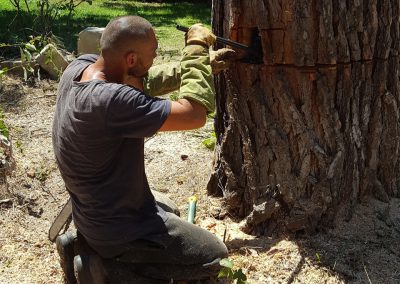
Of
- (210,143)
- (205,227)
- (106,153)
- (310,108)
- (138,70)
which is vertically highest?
(138,70)

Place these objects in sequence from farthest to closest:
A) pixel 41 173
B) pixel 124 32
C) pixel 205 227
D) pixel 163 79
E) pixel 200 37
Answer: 1. pixel 41 173
2. pixel 205 227
3. pixel 163 79
4. pixel 200 37
5. pixel 124 32

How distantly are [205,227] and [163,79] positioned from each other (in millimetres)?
879

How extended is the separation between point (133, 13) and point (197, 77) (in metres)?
10.1

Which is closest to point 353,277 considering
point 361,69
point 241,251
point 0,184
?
point 241,251

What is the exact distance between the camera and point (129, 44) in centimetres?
238

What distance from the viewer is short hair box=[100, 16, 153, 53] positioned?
2.37 metres

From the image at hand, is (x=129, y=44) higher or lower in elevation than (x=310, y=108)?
higher

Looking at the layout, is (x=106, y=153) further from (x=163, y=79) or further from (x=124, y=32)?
(x=163, y=79)

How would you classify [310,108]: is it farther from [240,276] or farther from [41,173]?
[41,173]

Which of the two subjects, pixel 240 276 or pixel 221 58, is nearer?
pixel 240 276

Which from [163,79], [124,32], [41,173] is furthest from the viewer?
[41,173]

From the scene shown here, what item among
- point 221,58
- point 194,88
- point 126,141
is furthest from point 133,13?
point 126,141

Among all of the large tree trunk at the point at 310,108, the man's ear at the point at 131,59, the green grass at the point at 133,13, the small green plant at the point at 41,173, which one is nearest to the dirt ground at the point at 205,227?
the small green plant at the point at 41,173

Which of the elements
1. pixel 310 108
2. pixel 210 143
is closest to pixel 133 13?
pixel 210 143
